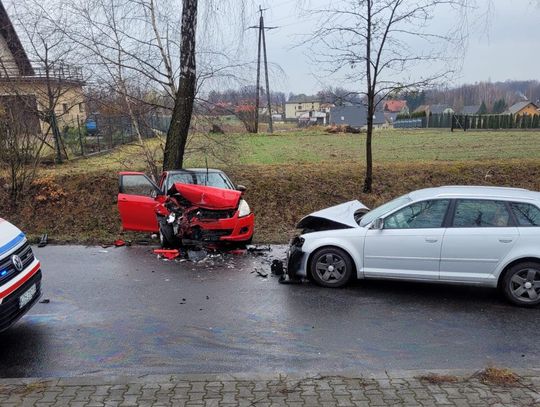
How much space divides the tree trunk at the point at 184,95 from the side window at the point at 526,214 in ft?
27.4

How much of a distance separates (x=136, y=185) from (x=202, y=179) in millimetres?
1421

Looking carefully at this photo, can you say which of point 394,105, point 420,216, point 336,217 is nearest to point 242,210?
point 336,217

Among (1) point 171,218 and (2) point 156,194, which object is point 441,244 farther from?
(2) point 156,194

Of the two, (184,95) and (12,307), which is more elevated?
(184,95)

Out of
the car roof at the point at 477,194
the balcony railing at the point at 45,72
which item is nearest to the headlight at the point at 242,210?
the car roof at the point at 477,194

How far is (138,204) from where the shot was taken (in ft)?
31.5

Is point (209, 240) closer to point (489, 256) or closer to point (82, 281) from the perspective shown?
point (82, 281)

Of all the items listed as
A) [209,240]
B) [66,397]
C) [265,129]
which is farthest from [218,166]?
[265,129]

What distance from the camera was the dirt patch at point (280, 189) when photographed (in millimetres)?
12773

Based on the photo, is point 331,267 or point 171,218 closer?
point 331,267

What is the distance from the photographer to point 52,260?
27.7 ft

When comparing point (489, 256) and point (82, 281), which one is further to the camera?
point (82, 281)

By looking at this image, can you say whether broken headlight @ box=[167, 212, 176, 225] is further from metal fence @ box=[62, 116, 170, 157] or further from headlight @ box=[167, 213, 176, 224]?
metal fence @ box=[62, 116, 170, 157]

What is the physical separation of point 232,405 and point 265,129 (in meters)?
42.1
